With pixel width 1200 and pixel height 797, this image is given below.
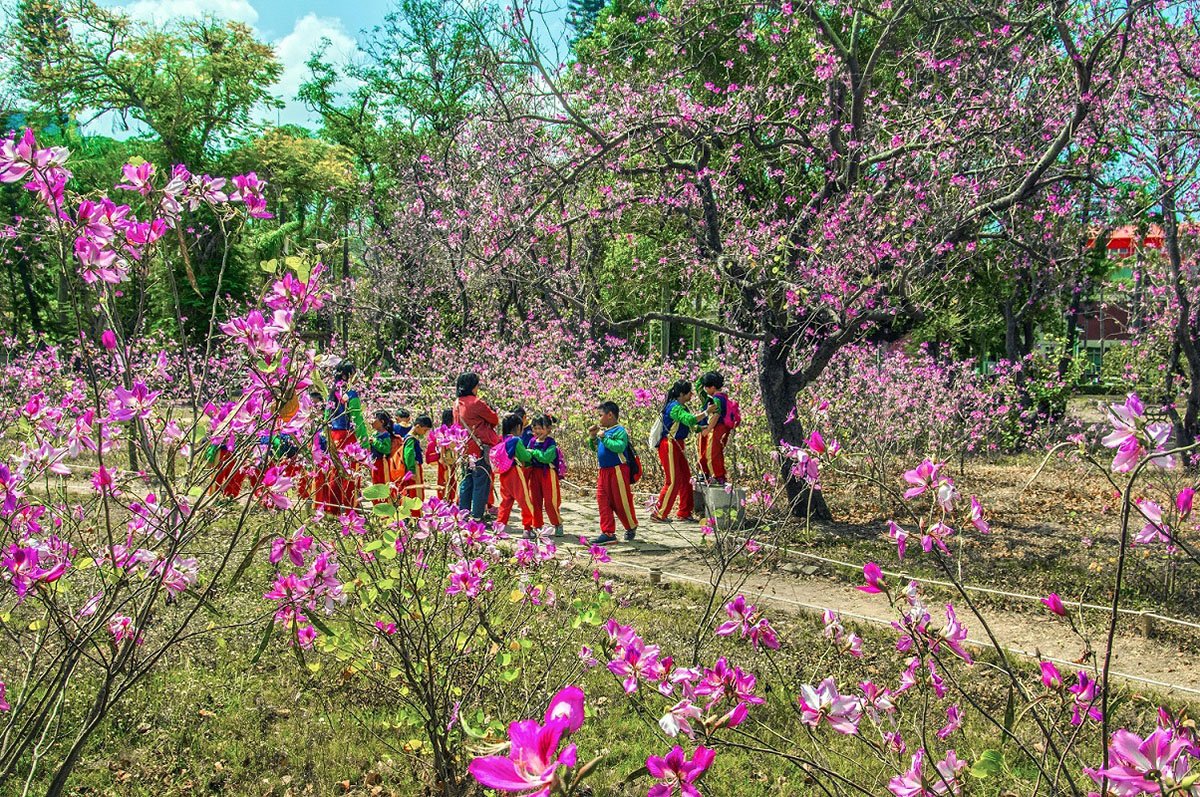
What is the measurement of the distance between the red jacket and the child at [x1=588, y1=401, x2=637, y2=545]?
92cm

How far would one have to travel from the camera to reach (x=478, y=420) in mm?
7801

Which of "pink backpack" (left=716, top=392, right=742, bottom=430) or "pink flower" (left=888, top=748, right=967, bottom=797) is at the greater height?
"pink backpack" (left=716, top=392, right=742, bottom=430)

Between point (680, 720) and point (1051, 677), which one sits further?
point (1051, 677)

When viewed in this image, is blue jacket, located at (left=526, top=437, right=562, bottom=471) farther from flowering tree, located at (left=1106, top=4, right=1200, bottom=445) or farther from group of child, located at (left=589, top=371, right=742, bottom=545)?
flowering tree, located at (left=1106, top=4, right=1200, bottom=445)

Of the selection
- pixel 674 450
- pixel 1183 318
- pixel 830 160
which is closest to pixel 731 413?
pixel 674 450

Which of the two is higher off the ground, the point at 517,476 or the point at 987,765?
the point at 987,765

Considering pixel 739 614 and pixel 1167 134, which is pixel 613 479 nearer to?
pixel 739 614

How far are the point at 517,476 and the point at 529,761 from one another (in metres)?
7.23

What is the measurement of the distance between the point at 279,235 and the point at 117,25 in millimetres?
6895

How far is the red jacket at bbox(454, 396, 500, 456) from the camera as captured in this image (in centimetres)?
777

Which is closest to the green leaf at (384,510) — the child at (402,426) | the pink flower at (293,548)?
the pink flower at (293,548)

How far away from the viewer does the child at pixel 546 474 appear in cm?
780

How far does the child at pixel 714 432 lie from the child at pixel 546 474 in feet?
5.51

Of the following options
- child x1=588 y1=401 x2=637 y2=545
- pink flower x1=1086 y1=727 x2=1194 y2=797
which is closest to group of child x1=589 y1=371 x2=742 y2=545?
child x1=588 y1=401 x2=637 y2=545
